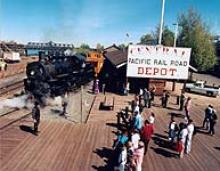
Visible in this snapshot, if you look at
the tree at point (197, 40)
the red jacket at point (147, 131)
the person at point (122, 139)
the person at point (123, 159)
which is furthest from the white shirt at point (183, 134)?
the tree at point (197, 40)

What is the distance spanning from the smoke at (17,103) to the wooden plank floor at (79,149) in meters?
3.69

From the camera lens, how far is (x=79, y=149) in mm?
15812

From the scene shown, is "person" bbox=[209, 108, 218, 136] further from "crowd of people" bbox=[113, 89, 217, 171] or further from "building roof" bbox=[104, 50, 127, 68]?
"building roof" bbox=[104, 50, 127, 68]

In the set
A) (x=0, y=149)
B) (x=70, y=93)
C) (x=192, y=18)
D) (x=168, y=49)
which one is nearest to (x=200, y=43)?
(x=192, y=18)

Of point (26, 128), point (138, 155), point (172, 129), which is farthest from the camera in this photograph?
point (26, 128)

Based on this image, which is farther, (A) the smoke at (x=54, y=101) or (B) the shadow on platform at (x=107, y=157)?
(A) the smoke at (x=54, y=101)

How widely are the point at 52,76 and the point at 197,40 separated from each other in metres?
32.3

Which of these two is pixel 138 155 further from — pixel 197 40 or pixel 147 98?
pixel 197 40

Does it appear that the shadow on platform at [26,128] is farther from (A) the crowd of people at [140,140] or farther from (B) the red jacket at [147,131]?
(B) the red jacket at [147,131]

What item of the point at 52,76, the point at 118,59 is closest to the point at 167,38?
the point at 118,59

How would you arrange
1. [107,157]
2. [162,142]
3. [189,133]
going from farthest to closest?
[162,142] < [189,133] < [107,157]

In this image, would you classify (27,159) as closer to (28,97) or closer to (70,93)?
(28,97)

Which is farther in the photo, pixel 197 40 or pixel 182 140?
pixel 197 40

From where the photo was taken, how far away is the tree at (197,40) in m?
52.0
